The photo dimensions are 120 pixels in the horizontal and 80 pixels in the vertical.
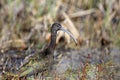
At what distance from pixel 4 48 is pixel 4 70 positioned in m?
1.83

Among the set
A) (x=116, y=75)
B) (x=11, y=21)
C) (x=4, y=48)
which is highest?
(x=11, y=21)

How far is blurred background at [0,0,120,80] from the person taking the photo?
7.74 m

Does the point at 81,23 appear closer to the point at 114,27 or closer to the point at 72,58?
the point at 114,27

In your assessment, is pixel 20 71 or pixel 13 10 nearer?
pixel 20 71

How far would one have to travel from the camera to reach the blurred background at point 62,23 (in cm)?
774

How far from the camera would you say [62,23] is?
8016 millimetres

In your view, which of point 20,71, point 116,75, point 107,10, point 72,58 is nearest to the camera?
point 20,71

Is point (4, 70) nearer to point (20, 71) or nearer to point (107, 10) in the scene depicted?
point (20, 71)

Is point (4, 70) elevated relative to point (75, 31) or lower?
lower

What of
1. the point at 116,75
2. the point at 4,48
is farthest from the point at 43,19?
the point at 116,75

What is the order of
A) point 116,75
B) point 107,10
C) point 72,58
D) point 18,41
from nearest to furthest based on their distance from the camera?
point 116,75 → point 72,58 → point 18,41 → point 107,10

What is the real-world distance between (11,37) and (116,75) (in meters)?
2.60

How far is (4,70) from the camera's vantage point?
5426 millimetres

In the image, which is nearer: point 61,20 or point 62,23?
point 62,23
